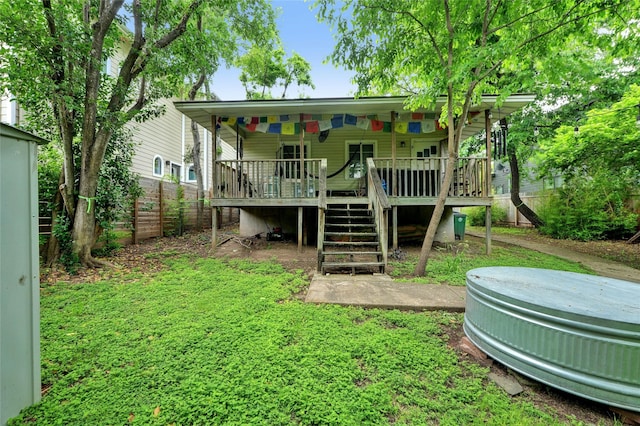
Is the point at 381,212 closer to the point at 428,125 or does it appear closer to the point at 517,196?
the point at 428,125

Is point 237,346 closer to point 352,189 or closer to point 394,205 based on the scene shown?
point 394,205

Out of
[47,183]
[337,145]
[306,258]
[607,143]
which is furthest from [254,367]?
[607,143]

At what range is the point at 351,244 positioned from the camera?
5230 mm

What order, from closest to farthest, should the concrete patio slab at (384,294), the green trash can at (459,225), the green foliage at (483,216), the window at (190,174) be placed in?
the concrete patio slab at (384,294) < the green trash can at (459,225) < the window at (190,174) < the green foliage at (483,216)

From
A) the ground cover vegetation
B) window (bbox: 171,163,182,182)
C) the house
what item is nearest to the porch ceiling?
the house

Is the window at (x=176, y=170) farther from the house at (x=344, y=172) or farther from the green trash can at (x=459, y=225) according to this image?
the green trash can at (x=459, y=225)

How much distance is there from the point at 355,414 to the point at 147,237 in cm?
839

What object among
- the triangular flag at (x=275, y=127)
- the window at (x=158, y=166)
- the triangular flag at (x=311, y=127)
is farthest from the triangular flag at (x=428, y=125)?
the window at (x=158, y=166)

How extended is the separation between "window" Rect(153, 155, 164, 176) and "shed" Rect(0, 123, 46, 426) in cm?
1134

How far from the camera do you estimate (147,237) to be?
7980 mm

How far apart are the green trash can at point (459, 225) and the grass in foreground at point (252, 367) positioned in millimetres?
6174

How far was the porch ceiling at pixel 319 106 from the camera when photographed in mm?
6609

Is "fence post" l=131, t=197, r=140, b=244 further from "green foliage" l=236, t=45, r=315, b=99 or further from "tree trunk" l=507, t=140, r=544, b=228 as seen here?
"tree trunk" l=507, t=140, r=544, b=228

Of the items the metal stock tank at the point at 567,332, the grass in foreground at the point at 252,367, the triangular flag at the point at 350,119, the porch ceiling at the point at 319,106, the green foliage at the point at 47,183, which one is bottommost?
the grass in foreground at the point at 252,367
